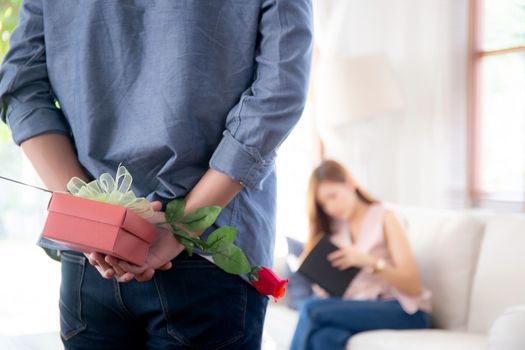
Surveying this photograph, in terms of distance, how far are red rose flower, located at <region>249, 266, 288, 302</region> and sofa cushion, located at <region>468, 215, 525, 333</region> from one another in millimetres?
1877

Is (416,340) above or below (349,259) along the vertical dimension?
below

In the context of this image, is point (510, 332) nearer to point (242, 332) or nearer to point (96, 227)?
point (242, 332)

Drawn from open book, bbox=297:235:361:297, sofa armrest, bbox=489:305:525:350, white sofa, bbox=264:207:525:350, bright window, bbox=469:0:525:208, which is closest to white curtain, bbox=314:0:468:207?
bright window, bbox=469:0:525:208

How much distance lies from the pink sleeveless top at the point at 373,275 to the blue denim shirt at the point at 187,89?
1856 mm

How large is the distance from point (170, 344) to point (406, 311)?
1.91m

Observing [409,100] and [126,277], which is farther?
[409,100]

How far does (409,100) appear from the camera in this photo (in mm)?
3836

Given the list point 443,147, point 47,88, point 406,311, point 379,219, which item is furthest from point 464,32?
point 47,88

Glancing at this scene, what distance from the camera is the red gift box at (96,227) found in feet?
2.82

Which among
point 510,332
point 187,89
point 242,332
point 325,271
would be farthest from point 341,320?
point 187,89

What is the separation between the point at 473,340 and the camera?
8.14 ft

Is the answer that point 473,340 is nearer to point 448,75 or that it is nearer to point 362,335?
point 362,335

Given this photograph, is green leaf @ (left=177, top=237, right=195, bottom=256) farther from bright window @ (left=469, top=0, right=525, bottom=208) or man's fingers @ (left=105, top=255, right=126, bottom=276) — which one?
bright window @ (left=469, top=0, right=525, bottom=208)

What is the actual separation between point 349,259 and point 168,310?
6.20ft
